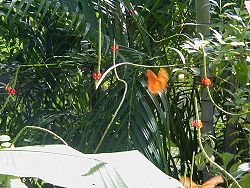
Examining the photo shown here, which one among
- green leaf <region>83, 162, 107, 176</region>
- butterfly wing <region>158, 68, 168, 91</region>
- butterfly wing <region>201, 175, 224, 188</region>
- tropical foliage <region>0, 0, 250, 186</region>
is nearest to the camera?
green leaf <region>83, 162, 107, 176</region>

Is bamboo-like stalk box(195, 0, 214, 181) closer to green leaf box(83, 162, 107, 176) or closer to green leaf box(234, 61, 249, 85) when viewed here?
green leaf box(234, 61, 249, 85)

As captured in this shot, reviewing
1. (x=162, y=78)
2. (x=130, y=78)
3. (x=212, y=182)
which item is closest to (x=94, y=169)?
(x=212, y=182)

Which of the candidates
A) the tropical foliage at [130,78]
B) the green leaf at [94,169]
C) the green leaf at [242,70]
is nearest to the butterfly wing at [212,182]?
the tropical foliage at [130,78]

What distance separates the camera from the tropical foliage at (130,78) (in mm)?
1155

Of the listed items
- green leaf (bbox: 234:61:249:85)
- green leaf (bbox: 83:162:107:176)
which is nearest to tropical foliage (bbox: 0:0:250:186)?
green leaf (bbox: 234:61:249:85)

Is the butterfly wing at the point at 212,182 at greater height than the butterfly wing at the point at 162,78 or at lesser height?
lesser

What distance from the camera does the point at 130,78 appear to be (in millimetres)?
1383

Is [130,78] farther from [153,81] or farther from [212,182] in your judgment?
[212,182]

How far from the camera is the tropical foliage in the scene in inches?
45.5

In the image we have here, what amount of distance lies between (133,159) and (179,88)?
1.09m

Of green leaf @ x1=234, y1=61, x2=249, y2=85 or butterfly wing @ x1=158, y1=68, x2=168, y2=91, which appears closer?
green leaf @ x1=234, y1=61, x2=249, y2=85

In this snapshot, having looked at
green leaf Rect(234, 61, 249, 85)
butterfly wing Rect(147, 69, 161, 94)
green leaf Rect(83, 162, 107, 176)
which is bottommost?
butterfly wing Rect(147, 69, 161, 94)

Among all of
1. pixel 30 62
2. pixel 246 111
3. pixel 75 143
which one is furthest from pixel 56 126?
pixel 246 111

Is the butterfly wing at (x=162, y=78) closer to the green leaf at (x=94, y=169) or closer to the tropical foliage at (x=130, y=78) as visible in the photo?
the tropical foliage at (x=130, y=78)
